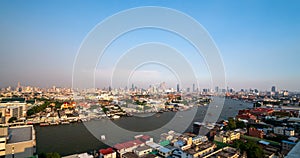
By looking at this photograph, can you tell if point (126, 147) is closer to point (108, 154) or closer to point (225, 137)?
point (108, 154)

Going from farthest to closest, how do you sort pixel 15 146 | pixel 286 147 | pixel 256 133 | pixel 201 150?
pixel 256 133 → pixel 286 147 → pixel 201 150 → pixel 15 146

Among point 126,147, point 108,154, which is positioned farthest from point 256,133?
point 108,154

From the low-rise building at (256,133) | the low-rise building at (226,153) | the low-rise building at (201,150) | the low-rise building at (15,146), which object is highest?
the low-rise building at (15,146)

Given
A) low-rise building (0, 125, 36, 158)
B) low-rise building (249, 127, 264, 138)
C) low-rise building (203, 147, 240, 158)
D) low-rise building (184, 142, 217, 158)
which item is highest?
low-rise building (0, 125, 36, 158)

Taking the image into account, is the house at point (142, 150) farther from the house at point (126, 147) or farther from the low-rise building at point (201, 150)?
the low-rise building at point (201, 150)

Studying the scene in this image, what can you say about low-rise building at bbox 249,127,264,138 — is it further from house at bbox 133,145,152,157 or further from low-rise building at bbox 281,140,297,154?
house at bbox 133,145,152,157

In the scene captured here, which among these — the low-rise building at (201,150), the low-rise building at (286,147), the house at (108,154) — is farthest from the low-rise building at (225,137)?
the house at (108,154)

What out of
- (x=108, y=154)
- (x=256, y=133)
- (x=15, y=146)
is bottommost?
(x=256, y=133)

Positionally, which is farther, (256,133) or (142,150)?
(256,133)

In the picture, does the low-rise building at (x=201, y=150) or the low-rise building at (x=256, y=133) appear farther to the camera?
the low-rise building at (x=256, y=133)

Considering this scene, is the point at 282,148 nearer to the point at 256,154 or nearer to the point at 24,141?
the point at 256,154

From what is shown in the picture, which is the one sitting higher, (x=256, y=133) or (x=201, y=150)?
(x=201, y=150)

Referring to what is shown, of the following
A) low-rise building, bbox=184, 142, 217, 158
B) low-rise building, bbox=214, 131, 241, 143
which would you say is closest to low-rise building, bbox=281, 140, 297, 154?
low-rise building, bbox=214, 131, 241, 143
